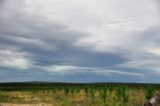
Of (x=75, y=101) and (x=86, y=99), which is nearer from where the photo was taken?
(x=75, y=101)

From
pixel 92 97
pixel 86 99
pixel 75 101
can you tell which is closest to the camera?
pixel 75 101

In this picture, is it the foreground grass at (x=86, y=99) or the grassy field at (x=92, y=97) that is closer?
the grassy field at (x=92, y=97)

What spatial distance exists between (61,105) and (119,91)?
5912 millimetres

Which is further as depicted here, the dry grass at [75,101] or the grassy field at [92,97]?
the dry grass at [75,101]

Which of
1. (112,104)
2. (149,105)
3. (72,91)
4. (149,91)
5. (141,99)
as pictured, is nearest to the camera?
(149,105)

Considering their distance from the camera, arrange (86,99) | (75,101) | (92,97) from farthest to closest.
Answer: (92,97)
(86,99)
(75,101)

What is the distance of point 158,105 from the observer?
83.0 ft

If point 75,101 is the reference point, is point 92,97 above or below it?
above

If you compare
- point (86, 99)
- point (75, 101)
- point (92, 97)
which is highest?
point (92, 97)

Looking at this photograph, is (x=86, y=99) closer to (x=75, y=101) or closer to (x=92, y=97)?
(x=92, y=97)

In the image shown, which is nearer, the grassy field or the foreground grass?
the grassy field

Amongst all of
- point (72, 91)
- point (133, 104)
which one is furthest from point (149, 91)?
point (72, 91)

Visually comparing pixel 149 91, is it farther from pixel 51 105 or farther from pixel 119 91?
pixel 51 105

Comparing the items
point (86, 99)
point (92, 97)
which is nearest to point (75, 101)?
point (86, 99)
